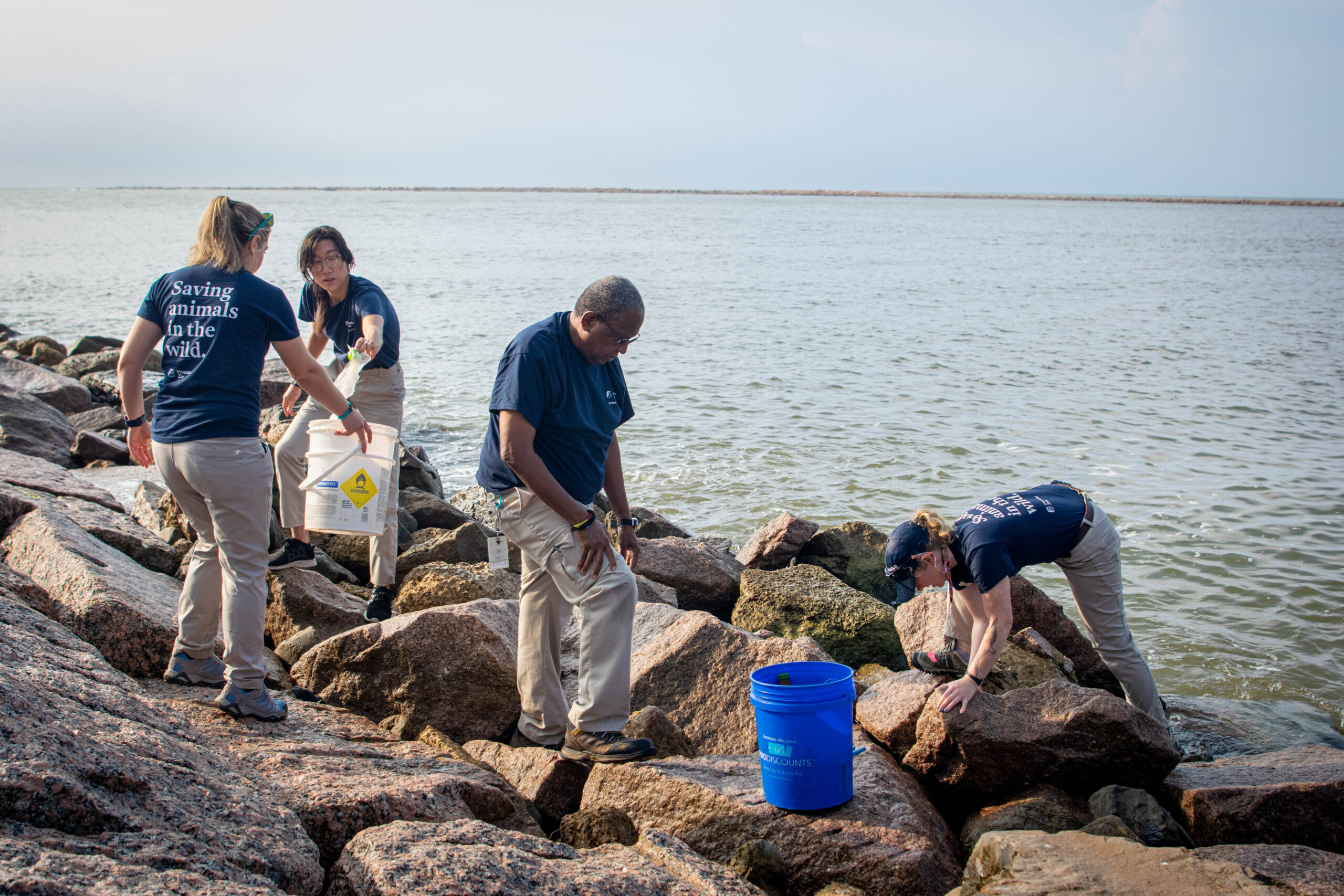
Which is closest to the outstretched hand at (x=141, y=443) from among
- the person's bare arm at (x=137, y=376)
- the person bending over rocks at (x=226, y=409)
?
the person's bare arm at (x=137, y=376)

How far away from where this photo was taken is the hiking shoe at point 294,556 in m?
5.47

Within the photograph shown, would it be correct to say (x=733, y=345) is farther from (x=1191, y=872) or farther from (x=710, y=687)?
(x=1191, y=872)

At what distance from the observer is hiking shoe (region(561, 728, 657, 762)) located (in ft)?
12.8

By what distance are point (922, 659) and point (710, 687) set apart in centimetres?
108

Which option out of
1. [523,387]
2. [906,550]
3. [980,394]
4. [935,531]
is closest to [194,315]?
[523,387]

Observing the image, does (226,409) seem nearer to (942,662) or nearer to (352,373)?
(352,373)

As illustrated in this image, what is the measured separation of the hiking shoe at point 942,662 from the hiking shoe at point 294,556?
11.4ft

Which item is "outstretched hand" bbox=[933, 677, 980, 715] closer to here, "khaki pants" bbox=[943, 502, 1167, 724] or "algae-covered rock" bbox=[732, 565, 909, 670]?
"khaki pants" bbox=[943, 502, 1167, 724]

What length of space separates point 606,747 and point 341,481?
2291 millimetres

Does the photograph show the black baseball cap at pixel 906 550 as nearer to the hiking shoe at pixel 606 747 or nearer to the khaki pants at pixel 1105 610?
the khaki pants at pixel 1105 610

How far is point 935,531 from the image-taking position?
455cm

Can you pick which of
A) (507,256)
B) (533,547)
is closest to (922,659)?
(533,547)

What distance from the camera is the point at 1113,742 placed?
4188 mm

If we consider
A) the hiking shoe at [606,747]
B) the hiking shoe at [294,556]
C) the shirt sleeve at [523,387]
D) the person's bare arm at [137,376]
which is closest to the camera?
the shirt sleeve at [523,387]
